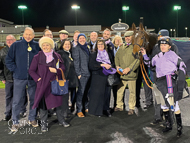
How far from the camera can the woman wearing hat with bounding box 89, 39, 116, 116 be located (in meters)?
4.89

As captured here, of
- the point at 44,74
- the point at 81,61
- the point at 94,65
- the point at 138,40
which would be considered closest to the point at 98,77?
the point at 94,65

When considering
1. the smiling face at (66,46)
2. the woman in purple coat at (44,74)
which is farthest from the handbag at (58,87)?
the smiling face at (66,46)

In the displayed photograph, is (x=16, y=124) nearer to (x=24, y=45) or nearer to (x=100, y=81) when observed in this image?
(x=24, y=45)

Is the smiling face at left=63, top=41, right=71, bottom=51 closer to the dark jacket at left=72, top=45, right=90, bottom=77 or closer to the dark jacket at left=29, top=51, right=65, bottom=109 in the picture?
the dark jacket at left=72, top=45, right=90, bottom=77

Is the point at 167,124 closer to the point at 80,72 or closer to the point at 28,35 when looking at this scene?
the point at 80,72

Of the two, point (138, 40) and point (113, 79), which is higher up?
point (138, 40)

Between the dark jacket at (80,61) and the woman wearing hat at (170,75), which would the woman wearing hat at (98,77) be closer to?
the dark jacket at (80,61)

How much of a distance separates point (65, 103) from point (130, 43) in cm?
234

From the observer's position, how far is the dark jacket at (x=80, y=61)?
490cm

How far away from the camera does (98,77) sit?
16.4ft

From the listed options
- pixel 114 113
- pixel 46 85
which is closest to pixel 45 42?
pixel 46 85

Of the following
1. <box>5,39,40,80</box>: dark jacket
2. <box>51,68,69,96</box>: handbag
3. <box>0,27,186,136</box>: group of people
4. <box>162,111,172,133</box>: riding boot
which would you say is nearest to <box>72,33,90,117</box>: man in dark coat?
<box>0,27,186,136</box>: group of people

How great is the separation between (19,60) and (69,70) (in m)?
1.22

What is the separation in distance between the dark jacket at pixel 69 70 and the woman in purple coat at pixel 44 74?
55cm
